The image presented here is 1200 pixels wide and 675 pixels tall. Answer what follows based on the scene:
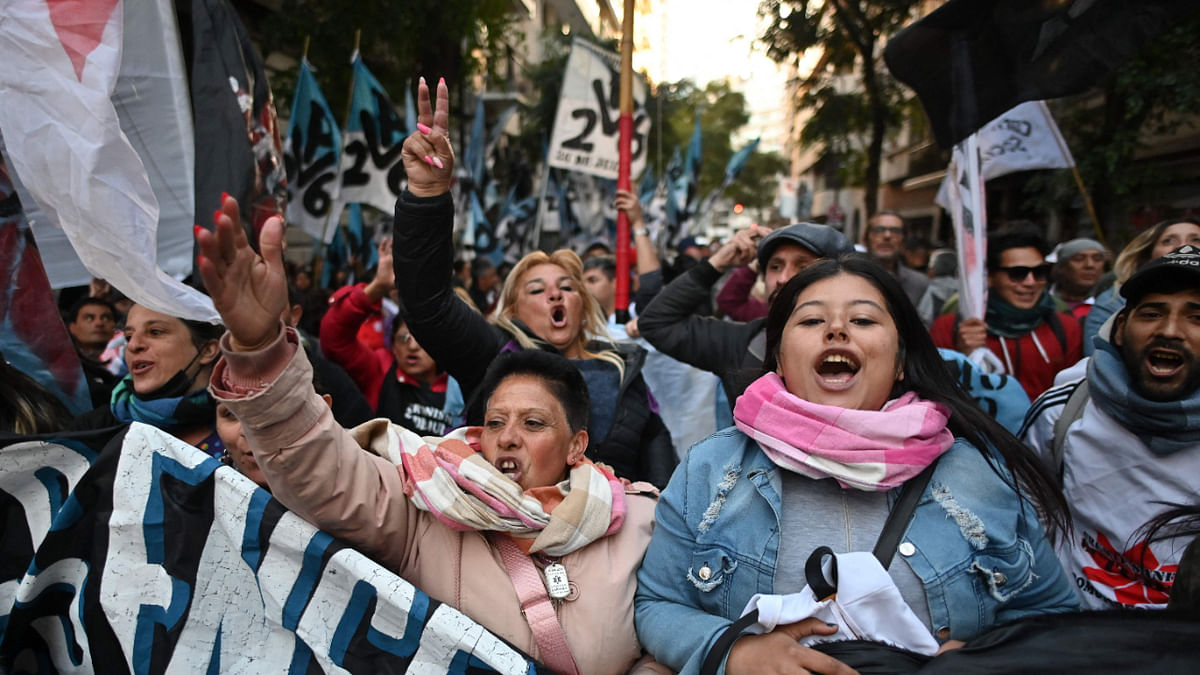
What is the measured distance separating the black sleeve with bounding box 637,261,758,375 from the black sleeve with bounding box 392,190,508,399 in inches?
27.0

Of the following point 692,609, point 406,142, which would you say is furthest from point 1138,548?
point 406,142

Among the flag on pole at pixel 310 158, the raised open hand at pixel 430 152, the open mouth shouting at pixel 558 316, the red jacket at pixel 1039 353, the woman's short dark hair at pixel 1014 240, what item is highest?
the flag on pole at pixel 310 158

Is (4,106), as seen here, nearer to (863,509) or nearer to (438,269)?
(438,269)

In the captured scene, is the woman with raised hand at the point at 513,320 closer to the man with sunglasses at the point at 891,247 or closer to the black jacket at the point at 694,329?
the black jacket at the point at 694,329

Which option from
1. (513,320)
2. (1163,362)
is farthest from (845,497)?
(513,320)

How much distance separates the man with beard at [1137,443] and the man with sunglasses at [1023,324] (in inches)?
52.9

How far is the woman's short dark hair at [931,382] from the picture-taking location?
1.79 m

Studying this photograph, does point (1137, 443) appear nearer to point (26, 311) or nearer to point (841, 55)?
point (26, 311)

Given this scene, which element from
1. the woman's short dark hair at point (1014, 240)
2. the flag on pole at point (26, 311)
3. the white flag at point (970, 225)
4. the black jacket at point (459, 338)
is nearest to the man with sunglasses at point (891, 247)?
the white flag at point (970, 225)

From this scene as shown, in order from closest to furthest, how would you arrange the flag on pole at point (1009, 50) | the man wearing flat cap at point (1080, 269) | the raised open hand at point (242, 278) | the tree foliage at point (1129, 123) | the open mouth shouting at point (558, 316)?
the raised open hand at point (242, 278), the flag on pole at point (1009, 50), the open mouth shouting at point (558, 316), the man wearing flat cap at point (1080, 269), the tree foliage at point (1129, 123)

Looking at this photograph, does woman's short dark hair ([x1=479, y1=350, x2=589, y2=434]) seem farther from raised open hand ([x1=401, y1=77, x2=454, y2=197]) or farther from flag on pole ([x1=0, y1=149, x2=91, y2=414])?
flag on pole ([x1=0, y1=149, x2=91, y2=414])

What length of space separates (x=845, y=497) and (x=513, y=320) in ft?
5.69

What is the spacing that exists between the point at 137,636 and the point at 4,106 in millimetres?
1477

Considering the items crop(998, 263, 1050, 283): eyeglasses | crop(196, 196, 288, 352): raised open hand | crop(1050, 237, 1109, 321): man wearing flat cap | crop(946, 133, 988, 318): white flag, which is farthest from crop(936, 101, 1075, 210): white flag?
crop(196, 196, 288, 352): raised open hand
